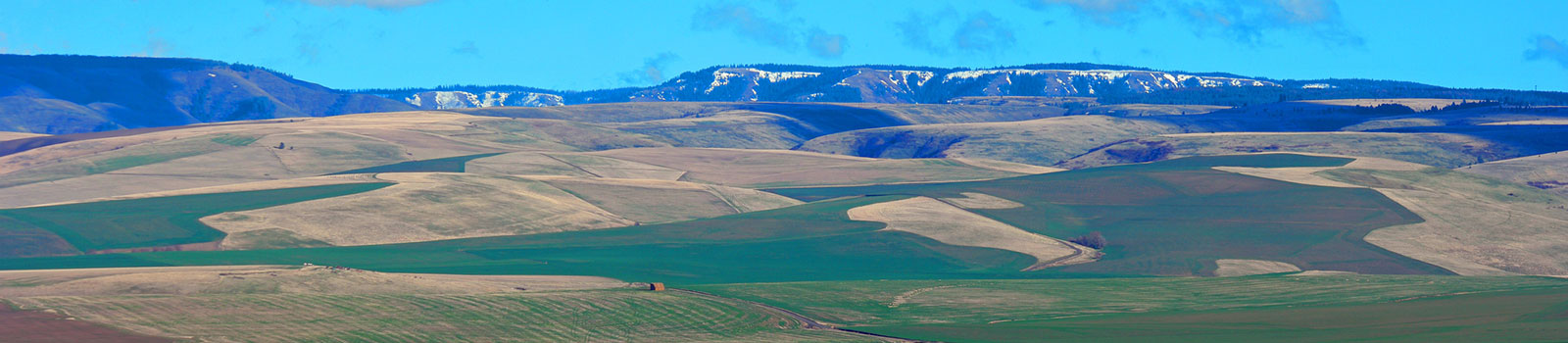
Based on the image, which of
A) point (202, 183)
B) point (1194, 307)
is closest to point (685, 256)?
point (1194, 307)

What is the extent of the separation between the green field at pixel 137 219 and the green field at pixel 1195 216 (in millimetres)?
47699

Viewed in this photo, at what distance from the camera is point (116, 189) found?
112m

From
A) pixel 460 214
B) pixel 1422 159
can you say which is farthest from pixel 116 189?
pixel 1422 159

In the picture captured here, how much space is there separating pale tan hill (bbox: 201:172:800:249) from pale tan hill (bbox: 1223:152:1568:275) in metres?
46.2

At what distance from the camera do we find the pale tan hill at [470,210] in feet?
286

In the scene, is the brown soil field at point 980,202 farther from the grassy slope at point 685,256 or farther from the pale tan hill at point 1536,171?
the pale tan hill at point 1536,171

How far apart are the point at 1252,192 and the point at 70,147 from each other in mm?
108851

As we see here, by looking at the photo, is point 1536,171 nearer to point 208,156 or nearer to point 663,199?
point 663,199

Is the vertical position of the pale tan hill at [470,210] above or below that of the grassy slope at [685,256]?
above

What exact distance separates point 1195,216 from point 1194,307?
4017cm

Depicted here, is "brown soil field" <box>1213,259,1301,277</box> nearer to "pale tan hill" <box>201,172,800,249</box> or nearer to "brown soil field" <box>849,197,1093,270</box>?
"brown soil field" <box>849,197,1093,270</box>

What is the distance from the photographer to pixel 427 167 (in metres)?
137

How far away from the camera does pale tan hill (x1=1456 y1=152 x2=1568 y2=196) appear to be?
133 meters

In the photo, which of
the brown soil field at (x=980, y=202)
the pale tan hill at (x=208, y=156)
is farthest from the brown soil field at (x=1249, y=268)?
the pale tan hill at (x=208, y=156)
